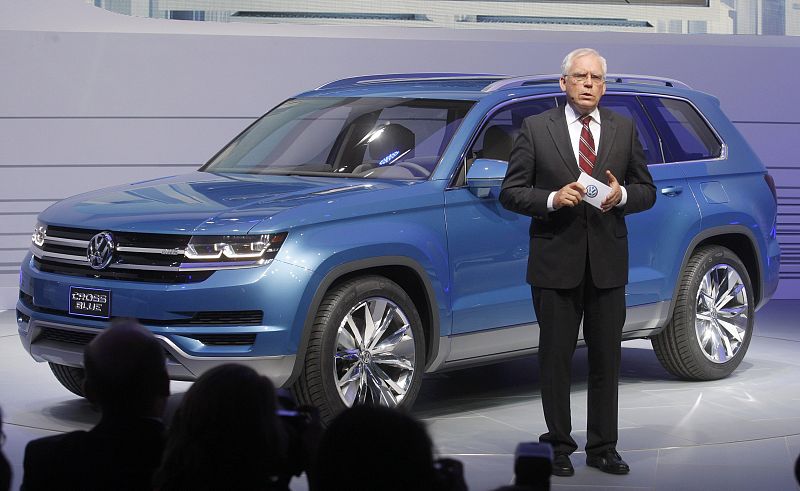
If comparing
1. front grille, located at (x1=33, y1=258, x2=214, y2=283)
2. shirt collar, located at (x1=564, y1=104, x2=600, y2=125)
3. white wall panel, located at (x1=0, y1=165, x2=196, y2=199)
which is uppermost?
shirt collar, located at (x1=564, y1=104, x2=600, y2=125)

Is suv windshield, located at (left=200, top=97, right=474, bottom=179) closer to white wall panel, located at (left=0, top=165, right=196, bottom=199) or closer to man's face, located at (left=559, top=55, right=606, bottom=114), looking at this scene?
man's face, located at (left=559, top=55, right=606, bottom=114)

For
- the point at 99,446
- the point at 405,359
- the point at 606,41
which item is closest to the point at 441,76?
the point at 405,359

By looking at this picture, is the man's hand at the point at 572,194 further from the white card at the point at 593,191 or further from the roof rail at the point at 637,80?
the roof rail at the point at 637,80

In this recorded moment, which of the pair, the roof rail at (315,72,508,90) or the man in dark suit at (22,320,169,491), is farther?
the roof rail at (315,72,508,90)

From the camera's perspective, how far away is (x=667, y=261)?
771cm

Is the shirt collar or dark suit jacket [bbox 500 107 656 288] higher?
the shirt collar

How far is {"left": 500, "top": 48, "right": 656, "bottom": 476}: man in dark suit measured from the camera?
5844 mm

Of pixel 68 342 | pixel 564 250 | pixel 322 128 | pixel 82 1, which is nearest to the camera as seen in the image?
pixel 564 250

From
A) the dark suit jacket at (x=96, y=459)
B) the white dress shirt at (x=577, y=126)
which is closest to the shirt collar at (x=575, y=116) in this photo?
the white dress shirt at (x=577, y=126)

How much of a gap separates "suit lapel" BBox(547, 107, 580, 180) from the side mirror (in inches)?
31.9

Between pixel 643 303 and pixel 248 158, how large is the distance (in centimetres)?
228

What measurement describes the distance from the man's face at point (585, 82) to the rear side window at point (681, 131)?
85.0 inches

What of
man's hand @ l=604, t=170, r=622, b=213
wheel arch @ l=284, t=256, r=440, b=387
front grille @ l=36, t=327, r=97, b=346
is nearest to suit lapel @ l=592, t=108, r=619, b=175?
man's hand @ l=604, t=170, r=622, b=213

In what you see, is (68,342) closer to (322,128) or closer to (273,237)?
(273,237)
